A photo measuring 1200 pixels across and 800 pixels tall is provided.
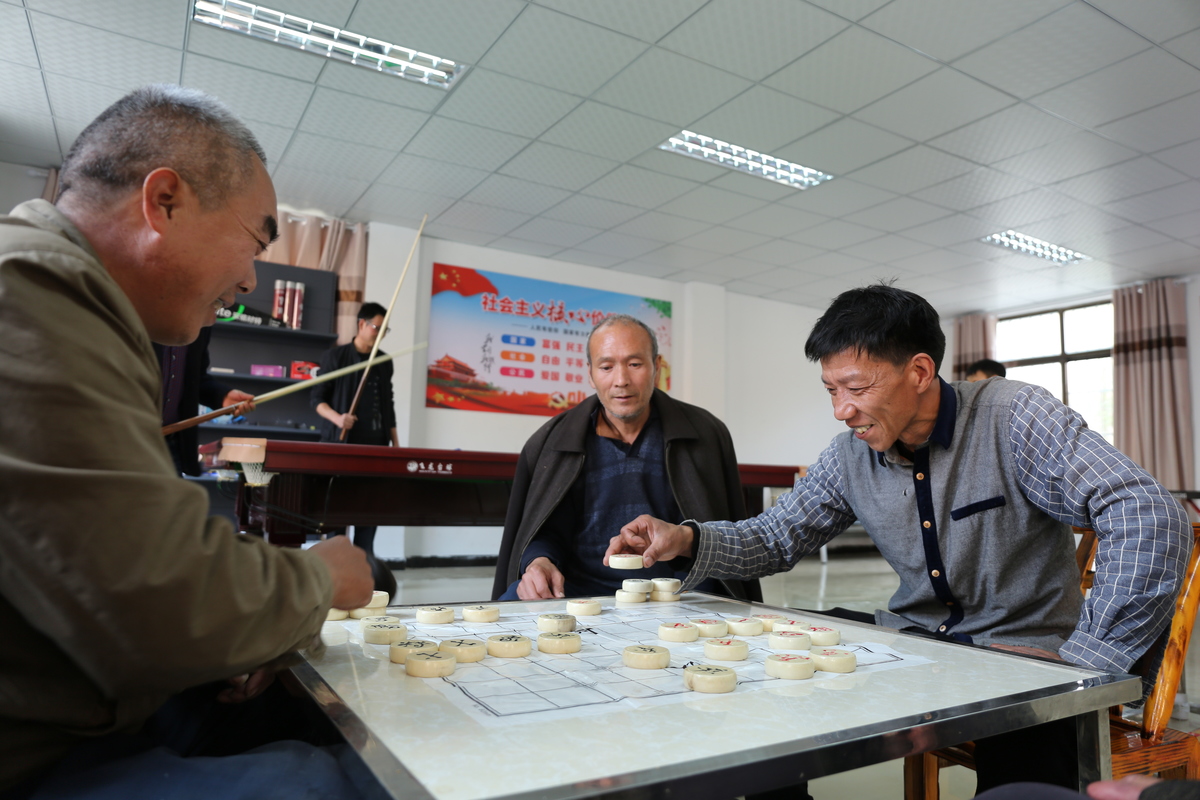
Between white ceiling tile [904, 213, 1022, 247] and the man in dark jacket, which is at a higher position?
white ceiling tile [904, 213, 1022, 247]

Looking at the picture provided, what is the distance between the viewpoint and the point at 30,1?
324 cm

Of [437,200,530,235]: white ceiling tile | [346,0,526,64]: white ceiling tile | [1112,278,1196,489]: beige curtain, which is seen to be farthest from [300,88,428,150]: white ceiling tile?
[1112,278,1196,489]: beige curtain

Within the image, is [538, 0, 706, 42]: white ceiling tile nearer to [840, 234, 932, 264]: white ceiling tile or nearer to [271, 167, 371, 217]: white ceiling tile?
[271, 167, 371, 217]: white ceiling tile

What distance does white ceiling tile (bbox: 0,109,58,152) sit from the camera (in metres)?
4.36

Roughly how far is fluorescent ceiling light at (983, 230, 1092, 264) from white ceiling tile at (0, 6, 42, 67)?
654 cm

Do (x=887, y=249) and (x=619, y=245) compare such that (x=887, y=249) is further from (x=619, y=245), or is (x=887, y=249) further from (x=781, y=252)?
(x=619, y=245)

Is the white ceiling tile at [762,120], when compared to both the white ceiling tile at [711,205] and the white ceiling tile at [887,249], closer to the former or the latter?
the white ceiling tile at [711,205]

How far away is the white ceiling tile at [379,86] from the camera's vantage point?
3.79 m

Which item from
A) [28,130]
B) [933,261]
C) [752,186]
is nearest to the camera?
[28,130]

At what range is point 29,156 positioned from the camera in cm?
489

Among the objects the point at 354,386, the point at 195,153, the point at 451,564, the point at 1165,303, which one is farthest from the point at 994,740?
the point at 1165,303

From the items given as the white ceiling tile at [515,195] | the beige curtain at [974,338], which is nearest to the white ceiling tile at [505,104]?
the white ceiling tile at [515,195]

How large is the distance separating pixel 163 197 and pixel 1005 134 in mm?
4702

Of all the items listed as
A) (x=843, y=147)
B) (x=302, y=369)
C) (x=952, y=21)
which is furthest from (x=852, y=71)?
(x=302, y=369)
